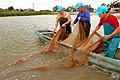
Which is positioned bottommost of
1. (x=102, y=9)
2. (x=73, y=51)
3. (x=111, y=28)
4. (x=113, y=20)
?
(x=73, y=51)

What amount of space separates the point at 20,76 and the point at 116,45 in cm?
341

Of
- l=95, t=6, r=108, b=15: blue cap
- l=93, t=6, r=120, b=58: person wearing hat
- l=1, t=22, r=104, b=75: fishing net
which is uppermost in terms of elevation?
l=95, t=6, r=108, b=15: blue cap

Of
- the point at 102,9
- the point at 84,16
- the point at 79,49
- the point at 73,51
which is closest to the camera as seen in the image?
the point at 102,9

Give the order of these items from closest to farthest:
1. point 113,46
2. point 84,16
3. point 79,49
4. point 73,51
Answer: point 113,46 < point 79,49 < point 73,51 < point 84,16

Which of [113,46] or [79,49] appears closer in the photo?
[113,46]

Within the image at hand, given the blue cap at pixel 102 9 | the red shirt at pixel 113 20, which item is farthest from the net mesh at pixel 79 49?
the blue cap at pixel 102 9

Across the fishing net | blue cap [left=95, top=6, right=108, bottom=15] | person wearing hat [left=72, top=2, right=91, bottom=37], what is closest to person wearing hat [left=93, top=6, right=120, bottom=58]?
blue cap [left=95, top=6, right=108, bottom=15]

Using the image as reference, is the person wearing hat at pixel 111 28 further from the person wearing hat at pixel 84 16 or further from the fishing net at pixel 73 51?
the person wearing hat at pixel 84 16

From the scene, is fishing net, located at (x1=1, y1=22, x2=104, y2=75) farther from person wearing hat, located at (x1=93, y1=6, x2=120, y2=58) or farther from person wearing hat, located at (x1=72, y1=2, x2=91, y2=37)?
person wearing hat, located at (x1=93, y1=6, x2=120, y2=58)

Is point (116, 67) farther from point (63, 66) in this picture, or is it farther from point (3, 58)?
point (3, 58)

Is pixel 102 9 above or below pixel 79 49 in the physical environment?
above

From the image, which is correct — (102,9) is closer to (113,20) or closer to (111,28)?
(113,20)

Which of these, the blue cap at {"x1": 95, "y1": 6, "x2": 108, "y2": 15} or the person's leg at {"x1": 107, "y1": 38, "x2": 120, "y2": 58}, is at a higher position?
the blue cap at {"x1": 95, "y1": 6, "x2": 108, "y2": 15}

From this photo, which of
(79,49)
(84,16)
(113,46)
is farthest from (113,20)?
(84,16)
